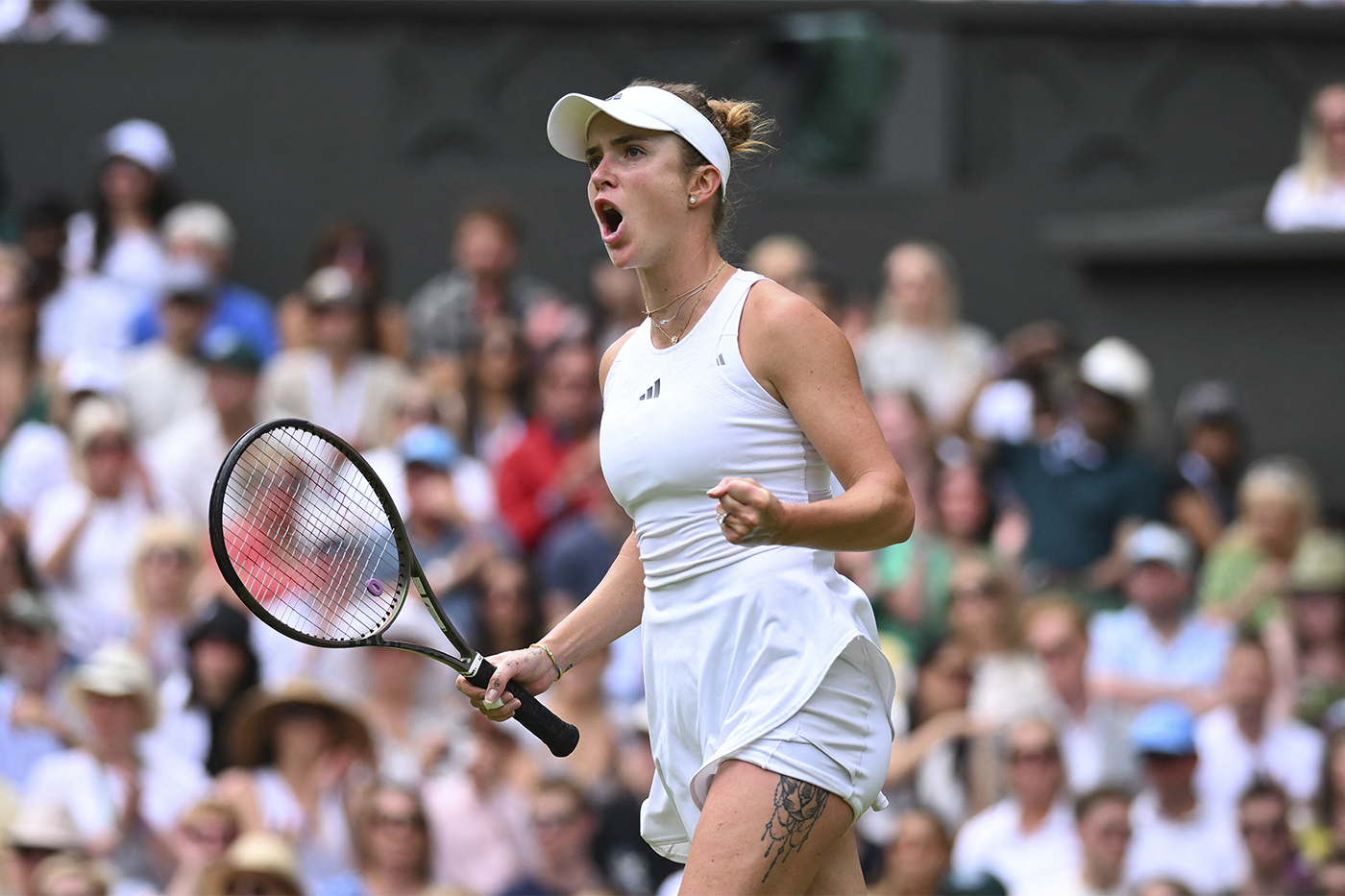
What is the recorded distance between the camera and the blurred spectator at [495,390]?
8891 mm

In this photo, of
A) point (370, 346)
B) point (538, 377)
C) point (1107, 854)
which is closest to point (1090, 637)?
point (1107, 854)

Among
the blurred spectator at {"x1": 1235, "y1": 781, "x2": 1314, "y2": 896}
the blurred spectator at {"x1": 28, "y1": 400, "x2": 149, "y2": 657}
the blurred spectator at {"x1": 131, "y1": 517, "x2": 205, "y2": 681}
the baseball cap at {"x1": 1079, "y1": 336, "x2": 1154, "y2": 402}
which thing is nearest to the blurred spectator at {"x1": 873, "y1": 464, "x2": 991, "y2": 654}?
the baseball cap at {"x1": 1079, "y1": 336, "x2": 1154, "y2": 402}

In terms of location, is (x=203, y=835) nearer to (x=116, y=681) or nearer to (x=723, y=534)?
(x=116, y=681)

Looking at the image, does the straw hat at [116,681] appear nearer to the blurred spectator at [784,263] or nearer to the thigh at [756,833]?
the blurred spectator at [784,263]

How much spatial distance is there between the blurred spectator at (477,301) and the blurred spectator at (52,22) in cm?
302

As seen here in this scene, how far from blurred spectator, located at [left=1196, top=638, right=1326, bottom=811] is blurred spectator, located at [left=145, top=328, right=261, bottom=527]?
3.87m

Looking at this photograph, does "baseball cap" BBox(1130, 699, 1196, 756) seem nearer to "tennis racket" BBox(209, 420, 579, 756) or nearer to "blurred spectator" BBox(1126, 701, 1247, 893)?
"blurred spectator" BBox(1126, 701, 1247, 893)

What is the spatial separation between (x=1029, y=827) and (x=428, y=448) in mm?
2648

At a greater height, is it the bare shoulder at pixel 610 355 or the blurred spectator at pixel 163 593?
the bare shoulder at pixel 610 355

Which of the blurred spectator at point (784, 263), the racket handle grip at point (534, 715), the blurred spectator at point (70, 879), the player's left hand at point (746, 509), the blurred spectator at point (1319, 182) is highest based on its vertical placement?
the blurred spectator at point (1319, 182)

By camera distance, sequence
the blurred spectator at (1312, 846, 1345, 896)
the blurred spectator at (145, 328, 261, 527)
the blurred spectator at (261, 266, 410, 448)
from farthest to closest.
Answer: the blurred spectator at (261, 266, 410, 448) < the blurred spectator at (145, 328, 261, 527) < the blurred spectator at (1312, 846, 1345, 896)

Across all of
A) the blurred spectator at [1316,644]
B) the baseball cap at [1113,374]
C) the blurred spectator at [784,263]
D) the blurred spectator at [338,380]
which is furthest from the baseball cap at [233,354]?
the blurred spectator at [1316,644]

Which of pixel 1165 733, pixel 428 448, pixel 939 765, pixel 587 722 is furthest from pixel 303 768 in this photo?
pixel 1165 733

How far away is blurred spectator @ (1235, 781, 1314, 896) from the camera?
22.7 feet
